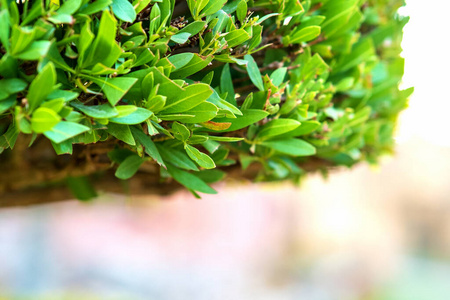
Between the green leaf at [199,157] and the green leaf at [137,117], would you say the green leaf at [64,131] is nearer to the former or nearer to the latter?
the green leaf at [137,117]

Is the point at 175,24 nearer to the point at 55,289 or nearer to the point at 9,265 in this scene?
the point at 55,289

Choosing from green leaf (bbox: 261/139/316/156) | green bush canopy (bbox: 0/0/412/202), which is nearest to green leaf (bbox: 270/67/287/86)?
green bush canopy (bbox: 0/0/412/202)

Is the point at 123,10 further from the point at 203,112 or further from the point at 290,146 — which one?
the point at 290,146

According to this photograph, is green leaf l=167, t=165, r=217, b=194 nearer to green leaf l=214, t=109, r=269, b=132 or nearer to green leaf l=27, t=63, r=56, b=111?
green leaf l=214, t=109, r=269, b=132

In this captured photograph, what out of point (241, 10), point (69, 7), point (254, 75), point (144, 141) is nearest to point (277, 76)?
point (254, 75)

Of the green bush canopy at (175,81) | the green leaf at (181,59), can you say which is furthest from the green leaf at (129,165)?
the green leaf at (181,59)

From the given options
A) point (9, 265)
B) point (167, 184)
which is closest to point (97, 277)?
point (9, 265)
